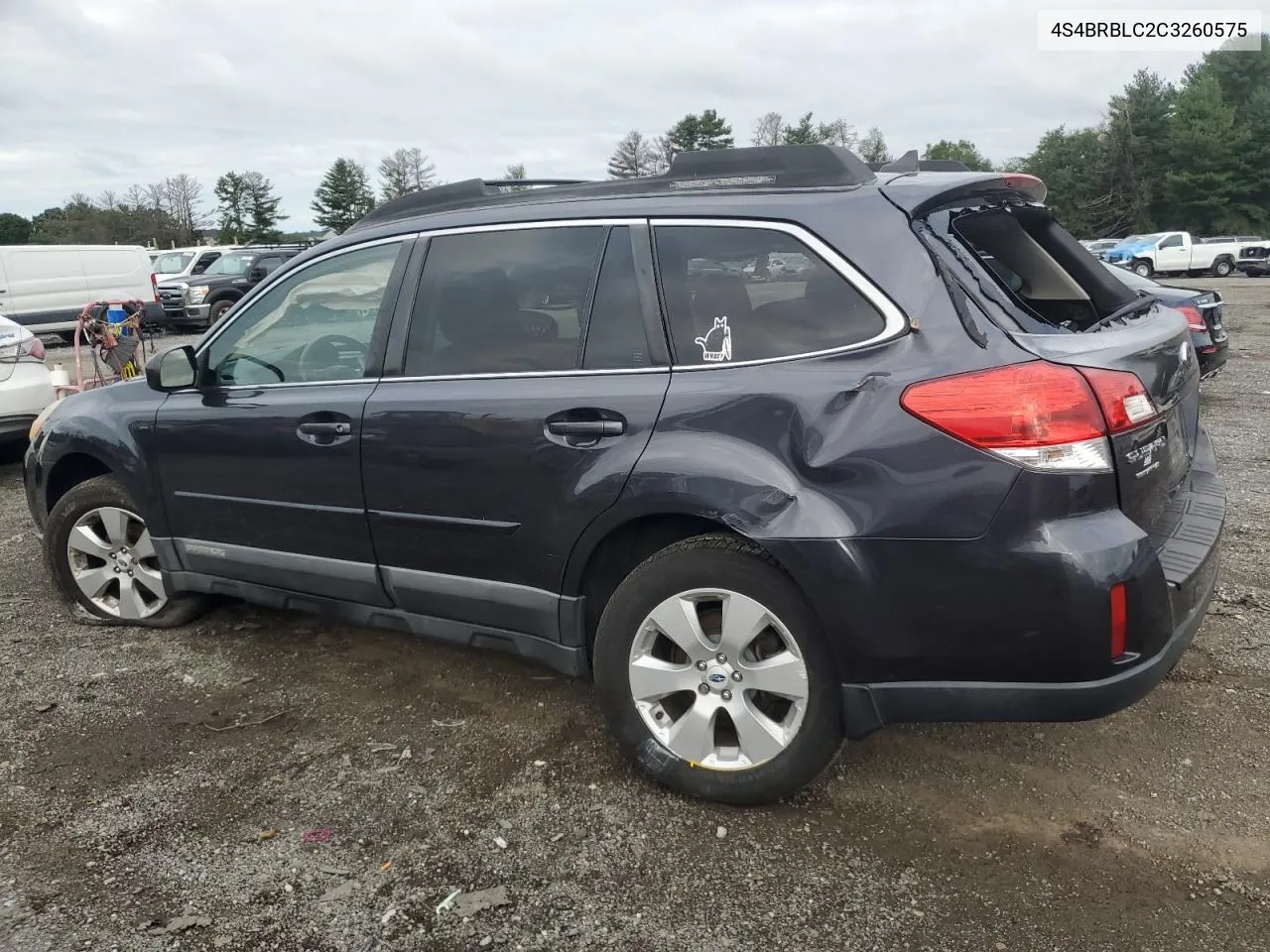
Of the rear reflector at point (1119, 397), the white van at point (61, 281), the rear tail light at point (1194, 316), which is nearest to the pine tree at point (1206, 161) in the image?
the rear tail light at point (1194, 316)

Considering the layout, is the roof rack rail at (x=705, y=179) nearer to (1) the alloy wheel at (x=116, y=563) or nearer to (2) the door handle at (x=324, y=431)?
(2) the door handle at (x=324, y=431)


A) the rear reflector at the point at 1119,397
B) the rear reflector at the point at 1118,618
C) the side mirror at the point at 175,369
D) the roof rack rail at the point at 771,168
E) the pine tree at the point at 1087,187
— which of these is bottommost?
the rear reflector at the point at 1118,618

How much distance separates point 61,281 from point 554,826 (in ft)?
56.9

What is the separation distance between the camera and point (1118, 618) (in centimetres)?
232

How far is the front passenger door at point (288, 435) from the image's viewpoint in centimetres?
343

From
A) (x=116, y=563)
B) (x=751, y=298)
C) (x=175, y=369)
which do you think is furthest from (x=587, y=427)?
(x=116, y=563)

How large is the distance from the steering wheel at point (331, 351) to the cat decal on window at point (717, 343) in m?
1.34

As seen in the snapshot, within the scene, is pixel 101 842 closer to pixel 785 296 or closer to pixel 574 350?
pixel 574 350

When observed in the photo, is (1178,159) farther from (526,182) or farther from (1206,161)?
(526,182)

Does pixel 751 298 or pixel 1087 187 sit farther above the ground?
pixel 1087 187

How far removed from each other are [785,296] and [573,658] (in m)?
1.30

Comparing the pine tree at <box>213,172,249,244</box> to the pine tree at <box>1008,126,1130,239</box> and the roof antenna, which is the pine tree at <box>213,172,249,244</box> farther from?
the roof antenna

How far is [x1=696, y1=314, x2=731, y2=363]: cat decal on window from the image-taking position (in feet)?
8.98

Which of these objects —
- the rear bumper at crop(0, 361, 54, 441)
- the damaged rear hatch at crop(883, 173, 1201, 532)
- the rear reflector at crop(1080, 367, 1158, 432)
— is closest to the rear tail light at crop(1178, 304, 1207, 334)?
the damaged rear hatch at crop(883, 173, 1201, 532)
